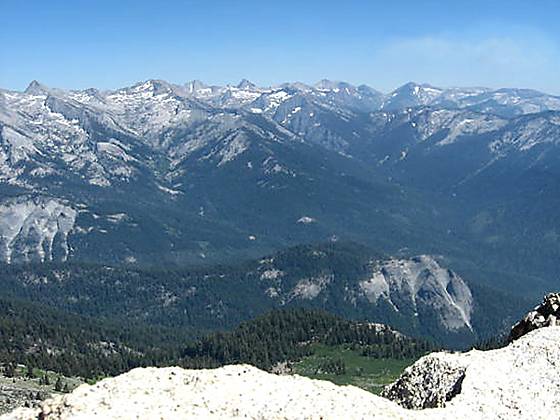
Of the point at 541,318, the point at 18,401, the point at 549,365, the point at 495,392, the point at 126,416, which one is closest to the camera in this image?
the point at 126,416

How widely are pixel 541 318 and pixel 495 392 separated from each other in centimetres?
3197

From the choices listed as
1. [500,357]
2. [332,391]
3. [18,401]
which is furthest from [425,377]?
[18,401]

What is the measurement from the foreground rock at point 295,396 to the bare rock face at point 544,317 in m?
21.0

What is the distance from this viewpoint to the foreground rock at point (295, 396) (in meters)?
49.9

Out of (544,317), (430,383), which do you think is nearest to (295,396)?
(430,383)

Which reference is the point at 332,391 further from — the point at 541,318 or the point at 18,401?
the point at 18,401

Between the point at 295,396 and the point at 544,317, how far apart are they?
4906 cm

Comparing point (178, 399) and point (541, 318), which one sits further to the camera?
point (541, 318)

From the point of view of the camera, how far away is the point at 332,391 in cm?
5475

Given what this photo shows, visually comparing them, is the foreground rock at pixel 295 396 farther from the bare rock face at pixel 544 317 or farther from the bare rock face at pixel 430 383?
the bare rock face at pixel 544 317

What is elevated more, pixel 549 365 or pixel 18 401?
pixel 549 365

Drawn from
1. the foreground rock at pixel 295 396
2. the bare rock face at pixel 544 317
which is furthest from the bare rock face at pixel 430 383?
the bare rock face at pixel 544 317

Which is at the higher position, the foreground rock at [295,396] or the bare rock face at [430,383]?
the foreground rock at [295,396]

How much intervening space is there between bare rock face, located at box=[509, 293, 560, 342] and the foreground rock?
21043mm
